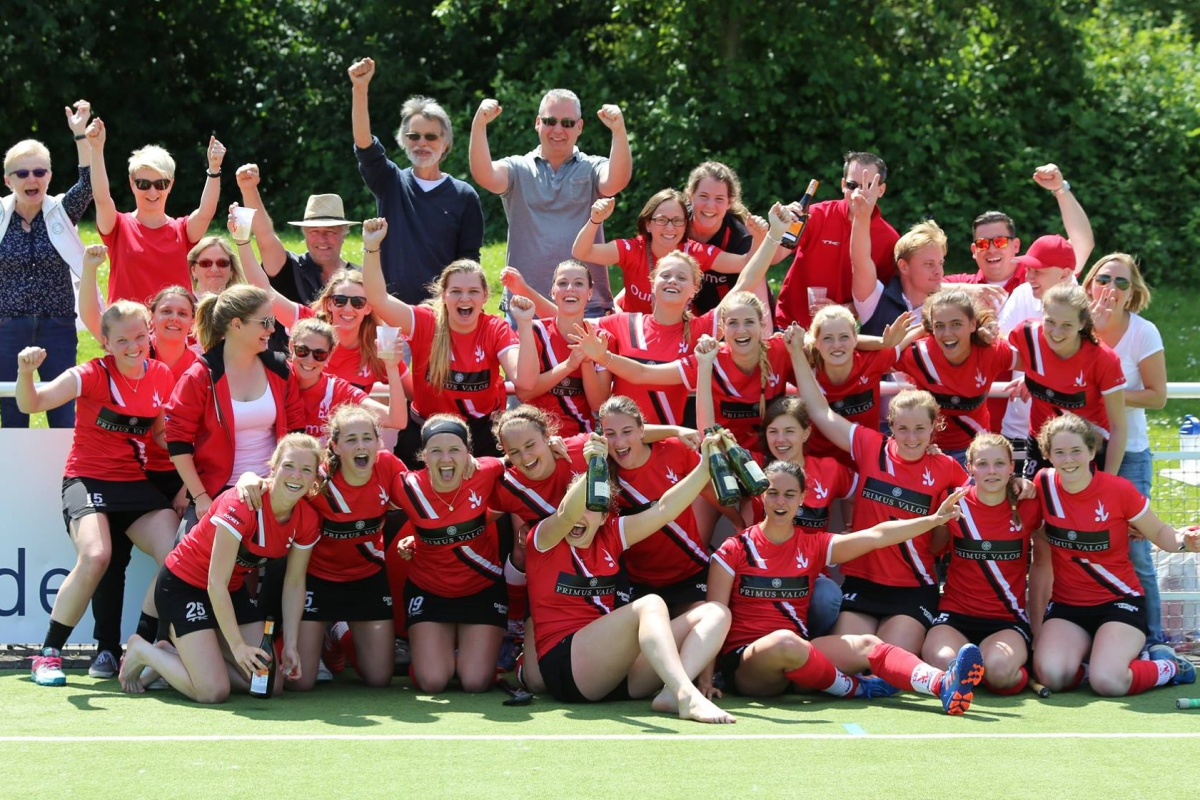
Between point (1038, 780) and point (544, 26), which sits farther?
point (544, 26)

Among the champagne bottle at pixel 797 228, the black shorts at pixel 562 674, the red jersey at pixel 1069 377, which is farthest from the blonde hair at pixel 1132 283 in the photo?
the black shorts at pixel 562 674

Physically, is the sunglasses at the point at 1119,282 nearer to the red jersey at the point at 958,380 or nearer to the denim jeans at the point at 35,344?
the red jersey at the point at 958,380

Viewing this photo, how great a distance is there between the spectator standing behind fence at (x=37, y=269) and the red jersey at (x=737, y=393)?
333cm

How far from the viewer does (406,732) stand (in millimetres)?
5879

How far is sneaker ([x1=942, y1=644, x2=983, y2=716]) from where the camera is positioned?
6012mm

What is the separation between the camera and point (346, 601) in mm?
6734

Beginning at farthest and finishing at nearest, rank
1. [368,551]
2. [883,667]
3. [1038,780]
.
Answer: [368,551] → [883,667] → [1038,780]

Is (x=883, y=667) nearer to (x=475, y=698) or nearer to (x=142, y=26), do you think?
(x=475, y=698)

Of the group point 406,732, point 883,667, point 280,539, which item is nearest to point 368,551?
point 280,539

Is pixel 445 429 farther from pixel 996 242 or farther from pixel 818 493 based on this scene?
pixel 996 242

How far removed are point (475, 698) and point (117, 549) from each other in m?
1.80

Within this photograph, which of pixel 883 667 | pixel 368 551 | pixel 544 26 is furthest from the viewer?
pixel 544 26

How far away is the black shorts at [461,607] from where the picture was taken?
666 cm

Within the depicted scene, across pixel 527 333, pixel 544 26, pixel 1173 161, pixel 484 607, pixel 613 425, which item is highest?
pixel 544 26
